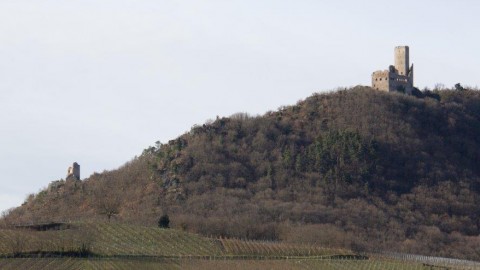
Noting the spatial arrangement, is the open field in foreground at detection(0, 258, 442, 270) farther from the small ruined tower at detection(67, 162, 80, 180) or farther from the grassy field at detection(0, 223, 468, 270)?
the small ruined tower at detection(67, 162, 80, 180)

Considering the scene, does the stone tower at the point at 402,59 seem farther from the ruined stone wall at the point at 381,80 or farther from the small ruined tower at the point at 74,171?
the small ruined tower at the point at 74,171

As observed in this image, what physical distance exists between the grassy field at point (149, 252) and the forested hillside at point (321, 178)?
7.52 m

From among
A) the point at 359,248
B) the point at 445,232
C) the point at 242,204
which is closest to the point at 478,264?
the point at 359,248

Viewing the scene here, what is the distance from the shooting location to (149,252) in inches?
2810

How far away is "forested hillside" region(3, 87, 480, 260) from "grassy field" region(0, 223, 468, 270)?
7.52m

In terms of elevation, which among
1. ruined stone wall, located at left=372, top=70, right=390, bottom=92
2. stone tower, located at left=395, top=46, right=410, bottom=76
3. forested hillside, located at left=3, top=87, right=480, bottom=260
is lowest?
forested hillside, located at left=3, top=87, right=480, bottom=260

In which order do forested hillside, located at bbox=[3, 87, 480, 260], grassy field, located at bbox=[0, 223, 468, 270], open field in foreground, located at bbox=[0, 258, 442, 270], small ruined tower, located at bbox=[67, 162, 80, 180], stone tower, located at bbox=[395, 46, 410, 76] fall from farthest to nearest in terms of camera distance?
stone tower, located at bbox=[395, 46, 410, 76] < small ruined tower, located at bbox=[67, 162, 80, 180] < forested hillside, located at bbox=[3, 87, 480, 260] < grassy field, located at bbox=[0, 223, 468, 270] < open field in foreground, located at bbox=[0, 258, 442, 270]

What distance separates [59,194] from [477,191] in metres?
29.5

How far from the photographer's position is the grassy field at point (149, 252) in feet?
220

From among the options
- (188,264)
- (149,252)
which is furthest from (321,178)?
(188,264)

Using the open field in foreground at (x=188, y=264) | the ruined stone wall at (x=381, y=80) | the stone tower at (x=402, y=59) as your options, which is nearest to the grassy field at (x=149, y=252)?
the open field in foreground at (x=188, y=264)

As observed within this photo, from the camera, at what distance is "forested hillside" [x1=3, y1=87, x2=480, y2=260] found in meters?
91.0

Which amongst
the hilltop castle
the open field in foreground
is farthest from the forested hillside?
the open field in foreground

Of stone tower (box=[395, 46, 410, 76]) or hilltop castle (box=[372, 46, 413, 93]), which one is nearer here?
hilltop castle (box=[372, 46, 413, 93])
